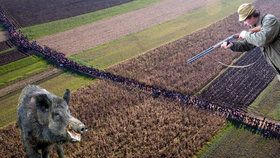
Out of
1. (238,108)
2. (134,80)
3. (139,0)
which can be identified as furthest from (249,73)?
(139,0)

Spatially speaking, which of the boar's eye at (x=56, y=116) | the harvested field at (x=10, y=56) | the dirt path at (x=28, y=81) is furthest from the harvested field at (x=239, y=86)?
the harvested field at (x=10, y=56)

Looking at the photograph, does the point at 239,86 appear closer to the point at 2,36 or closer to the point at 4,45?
the point at 4,45

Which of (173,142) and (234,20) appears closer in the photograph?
(173,142)

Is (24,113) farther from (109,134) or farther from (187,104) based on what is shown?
(187,104)

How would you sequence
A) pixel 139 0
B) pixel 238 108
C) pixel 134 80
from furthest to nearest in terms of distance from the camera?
pixel 139 0 → pixel 134 80 → pixel 238 108

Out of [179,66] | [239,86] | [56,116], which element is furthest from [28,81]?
[56,116]

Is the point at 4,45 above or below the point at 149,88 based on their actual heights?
below

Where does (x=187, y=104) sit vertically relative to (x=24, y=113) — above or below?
below
